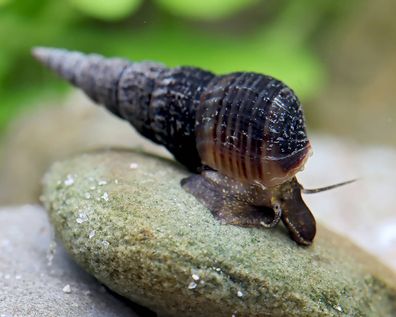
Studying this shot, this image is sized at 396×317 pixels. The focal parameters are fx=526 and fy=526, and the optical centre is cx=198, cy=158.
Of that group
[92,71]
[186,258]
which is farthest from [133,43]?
[186,258]

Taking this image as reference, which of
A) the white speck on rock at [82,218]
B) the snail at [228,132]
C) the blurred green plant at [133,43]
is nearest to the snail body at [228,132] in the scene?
the snail at [228,132]

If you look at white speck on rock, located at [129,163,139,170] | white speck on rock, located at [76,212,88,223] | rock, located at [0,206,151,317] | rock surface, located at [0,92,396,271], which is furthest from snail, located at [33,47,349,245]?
rock surface, located at [0,92,396,271]

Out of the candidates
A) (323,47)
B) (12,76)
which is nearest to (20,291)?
(12,76)

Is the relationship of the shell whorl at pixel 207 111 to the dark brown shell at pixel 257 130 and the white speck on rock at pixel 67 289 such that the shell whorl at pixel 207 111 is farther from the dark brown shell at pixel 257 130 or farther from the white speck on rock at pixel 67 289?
the white speck on rock at pixel 67 289

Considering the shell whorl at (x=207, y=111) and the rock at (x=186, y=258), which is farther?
the shell whorl at (x=207, y=111)

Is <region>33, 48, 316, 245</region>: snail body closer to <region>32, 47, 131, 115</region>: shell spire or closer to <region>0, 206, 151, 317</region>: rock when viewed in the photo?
<region>32, 47, 131, 115</region>: shell spire

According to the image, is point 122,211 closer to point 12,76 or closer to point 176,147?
point 176,147
